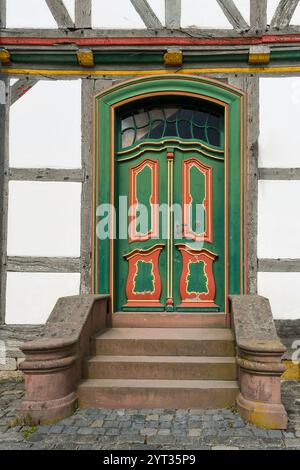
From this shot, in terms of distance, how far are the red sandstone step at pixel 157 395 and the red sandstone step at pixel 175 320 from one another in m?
1.13

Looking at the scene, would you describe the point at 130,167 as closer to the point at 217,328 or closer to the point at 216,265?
the point at 216,265

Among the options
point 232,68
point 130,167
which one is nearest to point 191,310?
point 130,167

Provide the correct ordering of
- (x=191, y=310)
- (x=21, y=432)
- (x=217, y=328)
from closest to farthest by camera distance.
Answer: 1. (x=21, y=432)
2. (x=217, y=328)
3. (x=191, y=310)

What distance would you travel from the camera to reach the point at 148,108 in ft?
17.4

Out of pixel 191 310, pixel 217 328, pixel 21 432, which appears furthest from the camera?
pixel 191 310

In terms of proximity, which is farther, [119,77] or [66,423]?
[119,77]

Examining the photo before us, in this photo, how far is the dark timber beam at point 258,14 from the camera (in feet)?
16.1

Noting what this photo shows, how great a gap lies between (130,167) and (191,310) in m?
2.04

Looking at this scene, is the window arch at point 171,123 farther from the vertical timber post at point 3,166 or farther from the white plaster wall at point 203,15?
the vertical timber post at point 3,166

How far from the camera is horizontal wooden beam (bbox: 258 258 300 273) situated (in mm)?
4762

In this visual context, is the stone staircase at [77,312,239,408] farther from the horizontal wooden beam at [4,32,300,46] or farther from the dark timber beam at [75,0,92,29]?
the dark timber beam at [75,0,92,29]

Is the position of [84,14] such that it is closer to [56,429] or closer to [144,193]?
[144,193]

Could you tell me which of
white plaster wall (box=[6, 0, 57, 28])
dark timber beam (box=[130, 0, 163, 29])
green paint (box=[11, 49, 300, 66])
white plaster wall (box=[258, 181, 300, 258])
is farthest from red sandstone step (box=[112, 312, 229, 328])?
white plaster wall (box=[6, 0, 57, 28])

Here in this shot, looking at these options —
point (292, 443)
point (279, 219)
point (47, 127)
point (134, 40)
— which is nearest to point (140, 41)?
point (134, 40)
